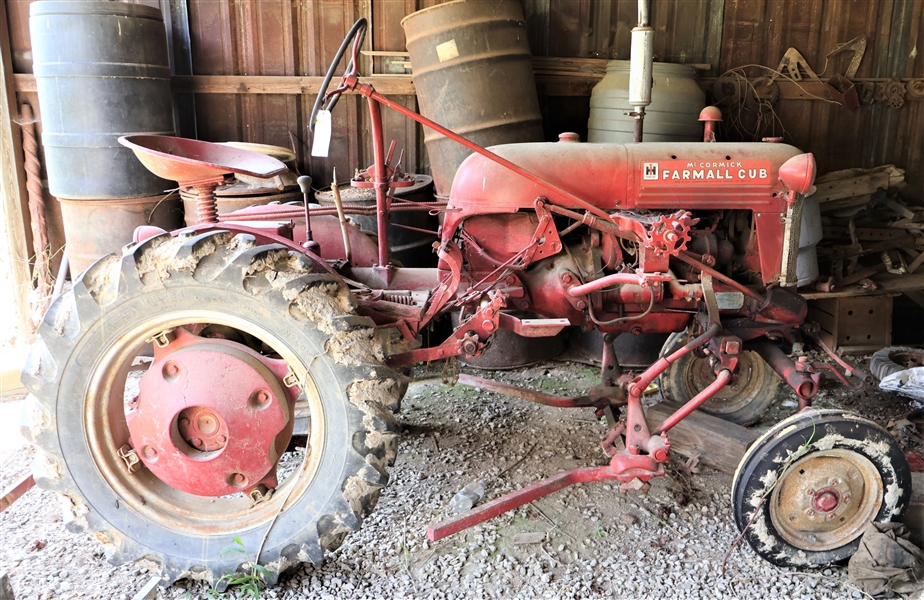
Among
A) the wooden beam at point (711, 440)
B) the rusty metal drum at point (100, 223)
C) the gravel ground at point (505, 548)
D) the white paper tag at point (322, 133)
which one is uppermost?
the white paper tag at point (322, 133)

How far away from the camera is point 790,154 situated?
2.83 meters

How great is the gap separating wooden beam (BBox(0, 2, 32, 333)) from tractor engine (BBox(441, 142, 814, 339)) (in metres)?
3.56

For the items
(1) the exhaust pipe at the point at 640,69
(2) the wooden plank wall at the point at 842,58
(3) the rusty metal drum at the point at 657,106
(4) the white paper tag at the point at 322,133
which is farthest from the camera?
(2) the wooden plank wall at the point at 842,58

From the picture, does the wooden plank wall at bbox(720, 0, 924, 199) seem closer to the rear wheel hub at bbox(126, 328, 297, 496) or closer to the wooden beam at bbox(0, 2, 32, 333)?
the rear wheel hub at bbox(126, 328, 297, 496)

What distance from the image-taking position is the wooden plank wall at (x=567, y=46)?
4.90m

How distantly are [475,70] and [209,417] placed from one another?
9.42 ft

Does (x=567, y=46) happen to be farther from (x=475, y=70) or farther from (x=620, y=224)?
(x=620, y=224)

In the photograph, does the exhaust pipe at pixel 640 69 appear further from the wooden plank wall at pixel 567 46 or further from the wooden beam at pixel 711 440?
the wooden plank wall at pixel 567 46

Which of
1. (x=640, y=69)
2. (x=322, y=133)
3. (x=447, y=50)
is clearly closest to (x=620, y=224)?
(x=640, y=69)

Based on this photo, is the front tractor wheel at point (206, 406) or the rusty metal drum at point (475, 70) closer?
the front tractor wheel at point (206, 406)

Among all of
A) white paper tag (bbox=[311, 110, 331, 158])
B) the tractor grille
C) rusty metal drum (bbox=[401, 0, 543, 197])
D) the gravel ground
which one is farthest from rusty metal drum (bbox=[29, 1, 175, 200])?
the tractor grille

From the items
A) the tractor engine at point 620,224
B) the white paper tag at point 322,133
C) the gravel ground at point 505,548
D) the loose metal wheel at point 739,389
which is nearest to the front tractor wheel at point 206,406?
the gravel ground at point 505,548

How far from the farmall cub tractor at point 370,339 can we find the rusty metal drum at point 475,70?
5.55ft

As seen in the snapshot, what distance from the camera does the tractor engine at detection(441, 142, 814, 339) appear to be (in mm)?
2754
